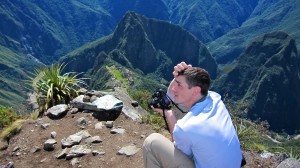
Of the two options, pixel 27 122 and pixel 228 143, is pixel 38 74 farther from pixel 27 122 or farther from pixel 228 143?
pixel 228 143

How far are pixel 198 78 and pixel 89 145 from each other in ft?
17.9

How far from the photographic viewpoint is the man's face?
6270 mm

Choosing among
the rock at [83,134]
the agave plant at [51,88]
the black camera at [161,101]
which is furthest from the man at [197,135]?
the agave plant at [51,88]

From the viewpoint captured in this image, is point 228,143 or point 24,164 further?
point 24,164

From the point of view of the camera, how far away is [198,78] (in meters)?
6.12

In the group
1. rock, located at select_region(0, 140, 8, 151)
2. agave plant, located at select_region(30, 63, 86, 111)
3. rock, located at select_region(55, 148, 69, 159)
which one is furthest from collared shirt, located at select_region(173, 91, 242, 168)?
agave plant, located at select_region(30, 63, 86, 111)

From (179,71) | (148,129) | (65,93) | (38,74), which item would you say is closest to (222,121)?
(179,71)

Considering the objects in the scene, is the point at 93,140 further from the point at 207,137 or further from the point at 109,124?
the point at 207,137

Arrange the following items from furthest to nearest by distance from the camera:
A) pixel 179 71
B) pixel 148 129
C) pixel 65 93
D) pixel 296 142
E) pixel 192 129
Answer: pixel 296 142 < pixel 65 93 < pixel 148 129 < pixel 179 71 < pixel 192 129

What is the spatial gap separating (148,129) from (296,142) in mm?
131228

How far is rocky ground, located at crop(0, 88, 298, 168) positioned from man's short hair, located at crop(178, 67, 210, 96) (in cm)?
391

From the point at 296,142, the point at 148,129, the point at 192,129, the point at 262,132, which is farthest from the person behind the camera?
the point at 296,142

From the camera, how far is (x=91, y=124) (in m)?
12.1

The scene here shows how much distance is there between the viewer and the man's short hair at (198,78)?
20.1 ft
